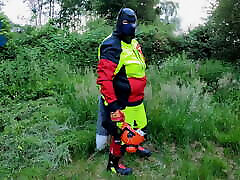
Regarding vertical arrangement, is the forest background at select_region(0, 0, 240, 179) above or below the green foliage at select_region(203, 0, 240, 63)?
below

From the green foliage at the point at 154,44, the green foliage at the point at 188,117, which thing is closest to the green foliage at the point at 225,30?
the green foliage at the point at 154,44

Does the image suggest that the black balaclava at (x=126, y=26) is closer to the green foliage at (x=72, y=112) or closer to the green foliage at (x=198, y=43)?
the green foliage at (x=72, y=112)

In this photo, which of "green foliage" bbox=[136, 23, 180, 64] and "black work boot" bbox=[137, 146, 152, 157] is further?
"green foliage" bbox=[136, 23, 180, 64]

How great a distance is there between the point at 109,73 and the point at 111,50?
232 mm

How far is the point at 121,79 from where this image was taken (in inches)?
115

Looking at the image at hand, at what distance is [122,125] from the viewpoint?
2930 mm

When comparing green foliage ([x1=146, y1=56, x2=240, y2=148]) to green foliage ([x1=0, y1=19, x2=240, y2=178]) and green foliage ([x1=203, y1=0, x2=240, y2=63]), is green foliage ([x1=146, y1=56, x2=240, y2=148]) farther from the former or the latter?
green foliage ([x1=203, y1=0, x2=240, y2=63])

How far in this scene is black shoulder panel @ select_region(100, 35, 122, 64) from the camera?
281 cm

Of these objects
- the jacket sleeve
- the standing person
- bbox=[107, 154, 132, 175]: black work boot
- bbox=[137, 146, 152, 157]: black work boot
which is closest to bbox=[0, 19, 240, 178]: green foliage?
bbox=[137, 146, 152, 157]: black work boot

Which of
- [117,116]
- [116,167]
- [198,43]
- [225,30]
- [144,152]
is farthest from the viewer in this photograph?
[198,43]

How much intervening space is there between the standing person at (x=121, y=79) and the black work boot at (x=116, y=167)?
0.01 meters

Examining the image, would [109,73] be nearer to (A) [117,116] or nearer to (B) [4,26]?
(A) [117,116]

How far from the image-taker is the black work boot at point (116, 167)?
3.20 meters

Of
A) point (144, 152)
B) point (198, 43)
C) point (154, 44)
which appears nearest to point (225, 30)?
point (198, 43)
